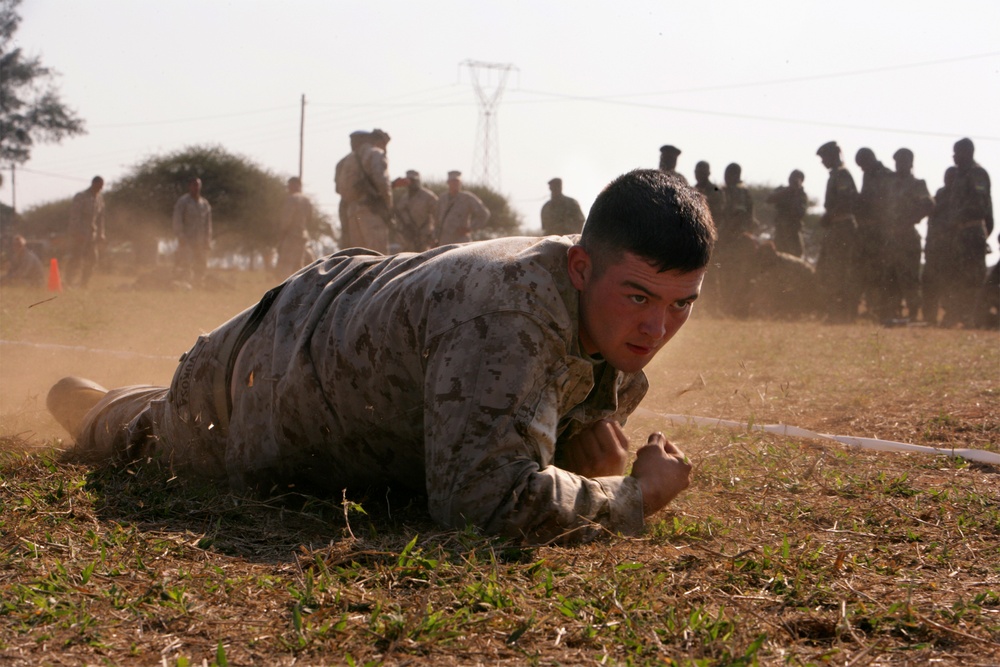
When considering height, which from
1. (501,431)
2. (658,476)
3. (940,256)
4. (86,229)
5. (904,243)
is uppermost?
(904,243)

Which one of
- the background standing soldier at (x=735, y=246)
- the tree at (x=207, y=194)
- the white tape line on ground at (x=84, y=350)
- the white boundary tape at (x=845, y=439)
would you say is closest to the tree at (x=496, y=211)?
the tree at (x=207, y=194)

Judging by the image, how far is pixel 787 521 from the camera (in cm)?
348

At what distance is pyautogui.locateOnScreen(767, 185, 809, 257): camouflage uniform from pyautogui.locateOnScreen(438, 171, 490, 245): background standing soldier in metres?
5.23

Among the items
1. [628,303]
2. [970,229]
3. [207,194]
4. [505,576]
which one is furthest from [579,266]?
[207,194]

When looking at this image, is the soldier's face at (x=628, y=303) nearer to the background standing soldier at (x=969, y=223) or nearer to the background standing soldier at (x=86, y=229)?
the background standing soldier at (x=969, y=223)

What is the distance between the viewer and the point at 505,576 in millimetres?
2625

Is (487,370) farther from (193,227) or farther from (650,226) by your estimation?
(193,227)

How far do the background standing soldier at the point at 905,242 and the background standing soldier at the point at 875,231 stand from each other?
0.04 m

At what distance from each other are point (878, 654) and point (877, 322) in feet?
47.7

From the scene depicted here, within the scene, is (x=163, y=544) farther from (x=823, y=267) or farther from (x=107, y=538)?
(x=823, y=267)

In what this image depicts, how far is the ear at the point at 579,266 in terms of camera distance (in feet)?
9.76

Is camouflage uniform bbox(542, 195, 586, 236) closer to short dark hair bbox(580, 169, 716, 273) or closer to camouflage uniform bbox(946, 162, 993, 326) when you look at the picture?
camouflage uniform bbox(946, 162, 993, 326)

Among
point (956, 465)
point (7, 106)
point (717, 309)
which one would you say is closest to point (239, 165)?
point (7, 106)

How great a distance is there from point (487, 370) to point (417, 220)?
1519 cm
